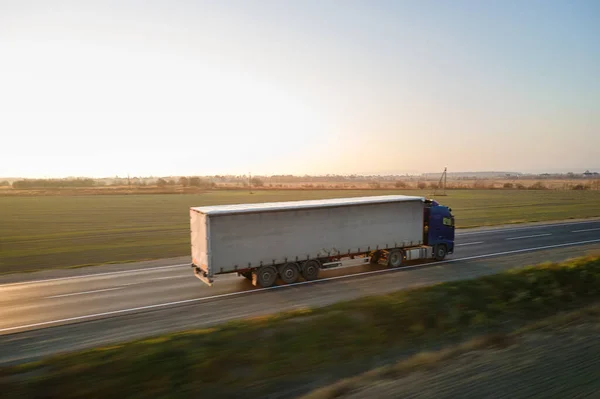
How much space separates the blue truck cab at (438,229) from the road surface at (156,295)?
2.75 feet

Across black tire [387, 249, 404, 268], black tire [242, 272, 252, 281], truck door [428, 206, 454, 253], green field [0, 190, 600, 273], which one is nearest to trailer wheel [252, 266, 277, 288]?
black tire [242, 272, 252, 281]

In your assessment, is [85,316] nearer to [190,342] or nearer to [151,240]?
[190,342]

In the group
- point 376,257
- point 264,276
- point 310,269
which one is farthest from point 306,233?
point 376,257

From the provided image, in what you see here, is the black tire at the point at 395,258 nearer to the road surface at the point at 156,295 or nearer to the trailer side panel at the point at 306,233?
the trailer side panel at the point at 306,233

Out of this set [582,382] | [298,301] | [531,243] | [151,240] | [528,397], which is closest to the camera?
[528,397]

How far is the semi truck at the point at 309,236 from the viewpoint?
19.5 m

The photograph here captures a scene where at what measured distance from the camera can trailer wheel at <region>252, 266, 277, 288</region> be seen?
67.3ft

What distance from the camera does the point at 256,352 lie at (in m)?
9.46

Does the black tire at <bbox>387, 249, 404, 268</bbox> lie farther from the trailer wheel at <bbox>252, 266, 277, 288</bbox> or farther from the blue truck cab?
the trailer wheel at <bbox>252, 266, 277, 288</bbox>

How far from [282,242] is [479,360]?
12.4 metres

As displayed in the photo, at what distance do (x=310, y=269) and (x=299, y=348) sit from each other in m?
12.2

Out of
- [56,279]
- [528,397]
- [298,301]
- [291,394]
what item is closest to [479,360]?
[528,397]

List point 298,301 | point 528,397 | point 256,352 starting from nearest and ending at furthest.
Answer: point 528,397, point 256,352, point 298,301

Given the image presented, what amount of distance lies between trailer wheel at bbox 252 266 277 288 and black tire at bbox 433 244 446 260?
36.3 feet
